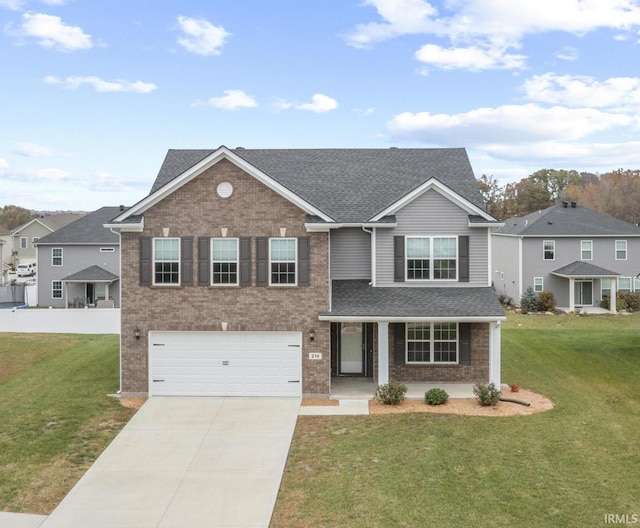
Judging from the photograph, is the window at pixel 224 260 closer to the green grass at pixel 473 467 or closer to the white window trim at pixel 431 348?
the green grass at pixel 473 467

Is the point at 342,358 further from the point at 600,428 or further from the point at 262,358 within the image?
the point at 600,428

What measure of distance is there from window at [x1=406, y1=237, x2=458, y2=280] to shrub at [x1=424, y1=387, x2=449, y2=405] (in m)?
3.95

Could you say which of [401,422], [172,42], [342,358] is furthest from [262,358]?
[172,42]

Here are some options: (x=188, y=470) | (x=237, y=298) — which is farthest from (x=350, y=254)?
(x=188, y=470)

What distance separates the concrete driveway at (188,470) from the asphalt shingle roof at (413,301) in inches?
141

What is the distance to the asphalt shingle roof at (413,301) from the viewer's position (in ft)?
56.9

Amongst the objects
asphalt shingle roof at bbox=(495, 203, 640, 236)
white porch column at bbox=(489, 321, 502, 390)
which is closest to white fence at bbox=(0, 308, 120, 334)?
white porch column at bbox=(489, 321, 502, 390)

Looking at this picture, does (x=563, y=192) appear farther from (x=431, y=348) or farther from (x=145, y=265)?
(x=145, y=265)

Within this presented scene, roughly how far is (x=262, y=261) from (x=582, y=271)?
27468 millimetres

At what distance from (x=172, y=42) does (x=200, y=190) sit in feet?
32.7

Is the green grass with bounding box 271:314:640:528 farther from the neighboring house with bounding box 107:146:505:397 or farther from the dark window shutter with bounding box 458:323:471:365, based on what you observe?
the neighboring house with bounding box 107:146:505:397

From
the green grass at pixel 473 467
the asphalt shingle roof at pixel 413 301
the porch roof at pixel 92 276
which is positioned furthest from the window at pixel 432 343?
the porch roof at pixel 92 276

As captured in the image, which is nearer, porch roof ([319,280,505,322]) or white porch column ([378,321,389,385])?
porch roof ([319,280,505,322])

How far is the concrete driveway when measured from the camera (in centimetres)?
1027
